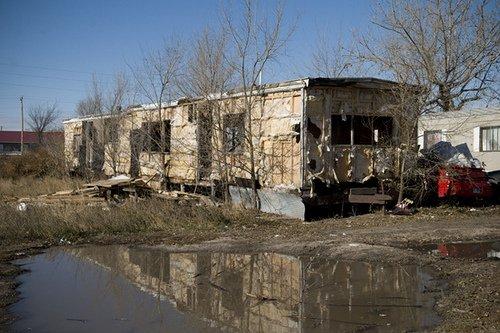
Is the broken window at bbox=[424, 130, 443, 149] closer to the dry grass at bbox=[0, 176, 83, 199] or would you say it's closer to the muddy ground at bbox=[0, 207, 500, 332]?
the muddy ground at bbox=[0, 207, 500, 332]

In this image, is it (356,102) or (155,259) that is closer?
(155,259)

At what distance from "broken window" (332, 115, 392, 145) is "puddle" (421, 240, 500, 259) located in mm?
4695

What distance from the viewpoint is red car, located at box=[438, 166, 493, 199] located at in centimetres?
1375

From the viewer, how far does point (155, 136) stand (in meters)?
18.7

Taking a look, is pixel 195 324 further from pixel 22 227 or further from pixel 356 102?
pixel 356 102

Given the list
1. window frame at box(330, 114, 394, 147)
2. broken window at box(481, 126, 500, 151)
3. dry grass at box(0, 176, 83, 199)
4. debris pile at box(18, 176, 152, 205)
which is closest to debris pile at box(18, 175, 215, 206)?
debris pile at box(18, 176, 152, 205)

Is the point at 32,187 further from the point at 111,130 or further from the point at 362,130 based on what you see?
the point at 362,130

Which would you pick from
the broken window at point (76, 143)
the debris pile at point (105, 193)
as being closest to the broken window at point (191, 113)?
the debris pile at point (105, 193)

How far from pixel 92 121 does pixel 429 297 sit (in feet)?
63.8

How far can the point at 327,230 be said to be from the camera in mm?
11039

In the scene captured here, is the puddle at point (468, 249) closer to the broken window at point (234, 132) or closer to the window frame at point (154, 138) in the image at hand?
the broken window at point (234, 132)

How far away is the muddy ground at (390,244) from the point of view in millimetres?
5652

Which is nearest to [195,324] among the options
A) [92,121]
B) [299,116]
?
[299,116]

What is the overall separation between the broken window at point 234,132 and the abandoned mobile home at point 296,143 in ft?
0.09
